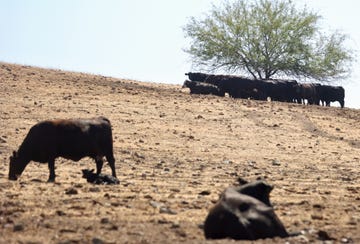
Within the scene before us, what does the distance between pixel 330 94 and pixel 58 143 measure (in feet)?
102

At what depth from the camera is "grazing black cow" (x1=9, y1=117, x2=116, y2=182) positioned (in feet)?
48.6

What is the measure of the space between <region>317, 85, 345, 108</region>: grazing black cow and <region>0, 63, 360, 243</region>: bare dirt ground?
291 inches

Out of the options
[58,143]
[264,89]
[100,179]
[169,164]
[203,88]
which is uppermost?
[264,89]

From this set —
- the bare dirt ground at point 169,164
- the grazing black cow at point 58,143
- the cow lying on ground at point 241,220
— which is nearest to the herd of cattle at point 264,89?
the bare dirt ground at point 169,164

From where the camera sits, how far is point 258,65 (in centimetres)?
4672

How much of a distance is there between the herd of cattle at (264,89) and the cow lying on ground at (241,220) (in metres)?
28.2

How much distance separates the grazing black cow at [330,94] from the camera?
144ft

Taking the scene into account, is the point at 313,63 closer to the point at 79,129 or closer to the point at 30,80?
the point at 30,80

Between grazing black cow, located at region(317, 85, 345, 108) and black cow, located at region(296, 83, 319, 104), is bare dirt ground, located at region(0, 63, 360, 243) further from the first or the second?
grazing black cow, located at region(317, 85, 345, 108)

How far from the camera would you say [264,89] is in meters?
40.3

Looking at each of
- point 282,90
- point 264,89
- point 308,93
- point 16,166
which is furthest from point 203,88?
point 16,166

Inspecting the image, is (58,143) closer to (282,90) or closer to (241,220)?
(241,220)

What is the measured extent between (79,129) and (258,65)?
32.6 metres

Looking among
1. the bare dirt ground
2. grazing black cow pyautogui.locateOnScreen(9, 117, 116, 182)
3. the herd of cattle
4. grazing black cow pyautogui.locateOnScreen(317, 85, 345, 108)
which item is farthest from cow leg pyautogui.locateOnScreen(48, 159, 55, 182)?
grazing black cow pyautogui.locateOnScreen(317, 85, 345, 108)
